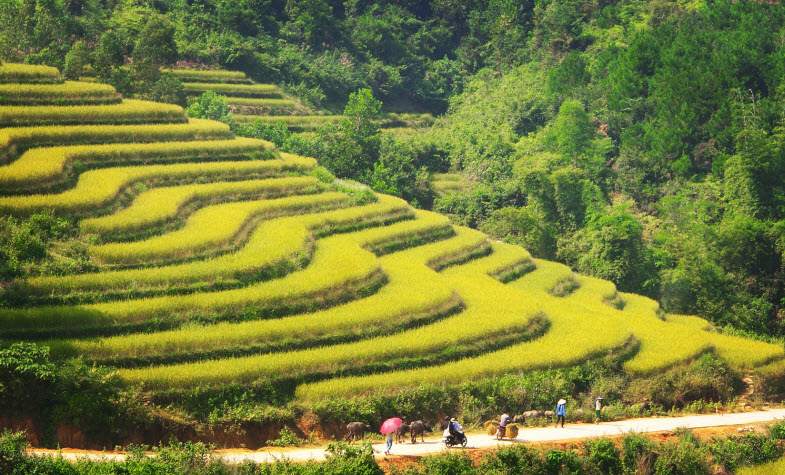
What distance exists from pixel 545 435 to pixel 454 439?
3.14m

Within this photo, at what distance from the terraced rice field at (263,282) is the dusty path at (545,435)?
2031 millimetres

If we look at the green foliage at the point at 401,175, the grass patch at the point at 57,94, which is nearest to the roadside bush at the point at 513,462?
the grass patch at the point at 57,94

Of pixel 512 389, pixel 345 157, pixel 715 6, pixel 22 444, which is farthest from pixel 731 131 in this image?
pixel 22 444

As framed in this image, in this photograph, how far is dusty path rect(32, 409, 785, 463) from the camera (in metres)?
23.4

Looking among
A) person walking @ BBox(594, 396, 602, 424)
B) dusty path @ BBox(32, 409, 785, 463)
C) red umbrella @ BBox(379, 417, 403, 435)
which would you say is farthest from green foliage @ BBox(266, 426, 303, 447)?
person walking @ BBox(594, 396, 602, 424)

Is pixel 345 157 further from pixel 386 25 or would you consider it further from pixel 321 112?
pixel 386 25

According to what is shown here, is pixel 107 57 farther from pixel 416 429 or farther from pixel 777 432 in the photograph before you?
pixel 777 432

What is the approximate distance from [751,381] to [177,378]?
1787cm

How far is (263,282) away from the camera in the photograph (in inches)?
1188

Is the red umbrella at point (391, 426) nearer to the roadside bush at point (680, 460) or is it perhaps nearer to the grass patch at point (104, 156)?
the roadside bush at point (680, 460)

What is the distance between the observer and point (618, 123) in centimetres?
5759

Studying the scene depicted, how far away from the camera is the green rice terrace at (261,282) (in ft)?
86.8

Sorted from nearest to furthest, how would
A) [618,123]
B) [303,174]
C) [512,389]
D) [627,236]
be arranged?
[512,389] < [303,174] < [627,236] < [618,123]

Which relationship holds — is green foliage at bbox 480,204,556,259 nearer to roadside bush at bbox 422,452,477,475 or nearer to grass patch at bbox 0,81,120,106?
grass patch at bbox 0,81,120,106
